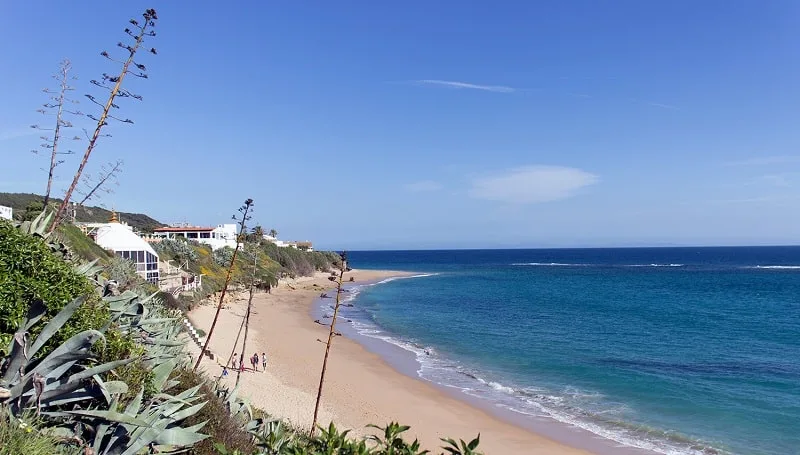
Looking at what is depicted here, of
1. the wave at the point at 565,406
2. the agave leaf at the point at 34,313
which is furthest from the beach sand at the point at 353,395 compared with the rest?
the agave leaf at the point at 34,313

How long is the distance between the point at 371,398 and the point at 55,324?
55.5 ft

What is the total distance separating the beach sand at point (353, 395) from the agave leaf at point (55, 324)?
5.34 metres

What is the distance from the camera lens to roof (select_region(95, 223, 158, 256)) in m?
31.9

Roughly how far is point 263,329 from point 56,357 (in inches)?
1237

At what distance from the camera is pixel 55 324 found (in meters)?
5.03

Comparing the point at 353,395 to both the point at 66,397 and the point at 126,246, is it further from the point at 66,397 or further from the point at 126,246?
the point at 126,246

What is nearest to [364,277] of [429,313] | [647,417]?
[429,313]

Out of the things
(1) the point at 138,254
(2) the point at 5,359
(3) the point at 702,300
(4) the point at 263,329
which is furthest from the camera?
(3) the point at 702,300

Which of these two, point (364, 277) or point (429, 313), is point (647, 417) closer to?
point (429, 313)

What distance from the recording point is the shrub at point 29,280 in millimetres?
5047

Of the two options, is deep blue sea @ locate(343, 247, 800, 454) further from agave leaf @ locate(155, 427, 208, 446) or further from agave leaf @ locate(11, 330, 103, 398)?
agave leaf @ locate(11, 330, 103, 398)

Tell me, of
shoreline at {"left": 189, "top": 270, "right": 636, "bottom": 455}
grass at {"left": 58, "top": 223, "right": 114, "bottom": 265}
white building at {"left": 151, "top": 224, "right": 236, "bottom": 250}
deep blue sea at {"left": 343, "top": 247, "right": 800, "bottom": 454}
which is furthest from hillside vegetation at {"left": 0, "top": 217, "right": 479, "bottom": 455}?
white building at {"left": 151, "top": 224, "right": 236, "bottom": 250}

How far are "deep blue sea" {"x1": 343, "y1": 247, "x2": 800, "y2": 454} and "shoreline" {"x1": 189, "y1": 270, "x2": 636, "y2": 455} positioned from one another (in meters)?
1.17

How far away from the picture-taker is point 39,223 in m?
7.07
